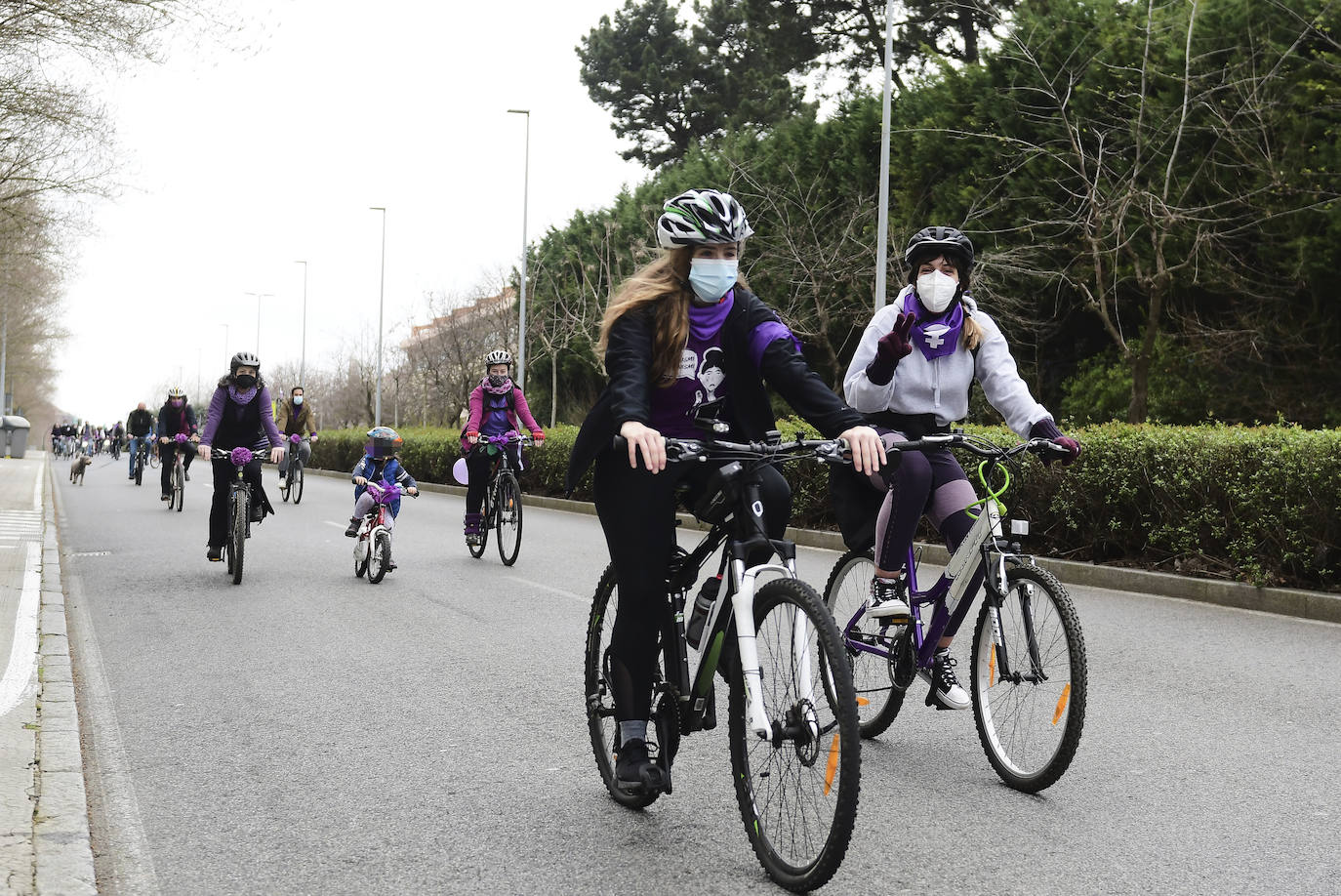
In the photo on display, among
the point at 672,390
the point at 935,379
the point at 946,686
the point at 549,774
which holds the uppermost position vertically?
the point at 935,379

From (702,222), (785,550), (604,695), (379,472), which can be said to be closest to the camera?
(785,550)

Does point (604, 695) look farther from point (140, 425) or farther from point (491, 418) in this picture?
point (140, 425)

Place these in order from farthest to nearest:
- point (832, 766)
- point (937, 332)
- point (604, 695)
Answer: point (937, 332)
point (604, 695)
point (832, 766)

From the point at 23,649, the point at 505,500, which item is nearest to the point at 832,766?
the point at 23,649

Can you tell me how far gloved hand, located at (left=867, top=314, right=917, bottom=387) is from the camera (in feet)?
14.3

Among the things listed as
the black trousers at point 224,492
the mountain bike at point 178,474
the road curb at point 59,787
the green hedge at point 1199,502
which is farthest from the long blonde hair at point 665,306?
the mountain bike at point 178,474

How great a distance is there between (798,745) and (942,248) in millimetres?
2226

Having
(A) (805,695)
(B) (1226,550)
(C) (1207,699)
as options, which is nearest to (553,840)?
(A) (805,695)

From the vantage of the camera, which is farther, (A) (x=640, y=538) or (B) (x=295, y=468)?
(B) (x=295, y=468)

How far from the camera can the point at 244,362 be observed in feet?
34.9

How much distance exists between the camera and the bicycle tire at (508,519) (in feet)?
39.2

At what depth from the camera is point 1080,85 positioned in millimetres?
21172

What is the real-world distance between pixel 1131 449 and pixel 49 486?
2385cm

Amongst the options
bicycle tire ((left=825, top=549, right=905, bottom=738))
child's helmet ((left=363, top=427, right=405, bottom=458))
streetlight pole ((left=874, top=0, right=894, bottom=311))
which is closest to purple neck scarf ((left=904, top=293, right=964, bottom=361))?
bicycle tire ((left=825, top=549, right=905, bottom=738))
